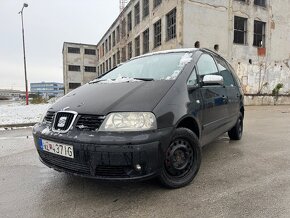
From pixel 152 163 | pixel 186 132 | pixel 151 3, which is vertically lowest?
pixel 152 163

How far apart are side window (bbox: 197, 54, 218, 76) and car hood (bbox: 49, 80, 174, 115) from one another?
2.51 feet

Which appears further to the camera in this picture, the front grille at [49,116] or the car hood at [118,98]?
the front grille at [49,116]

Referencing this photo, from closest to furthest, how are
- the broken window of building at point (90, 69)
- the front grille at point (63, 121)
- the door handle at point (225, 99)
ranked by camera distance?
the front grille at point (63, 121), the door handle at point (225, 99), the broken window of building at point (90, 69)

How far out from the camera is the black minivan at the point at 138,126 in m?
2.26

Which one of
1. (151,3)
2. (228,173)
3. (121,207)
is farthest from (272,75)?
(121,207)

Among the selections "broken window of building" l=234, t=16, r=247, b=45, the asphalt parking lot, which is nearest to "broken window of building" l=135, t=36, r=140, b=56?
"broken window of building" l=234, t=16, r=247, b=45

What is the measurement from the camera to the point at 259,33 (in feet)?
61.2

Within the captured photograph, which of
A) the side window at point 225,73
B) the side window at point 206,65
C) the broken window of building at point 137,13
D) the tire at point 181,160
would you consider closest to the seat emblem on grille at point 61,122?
the tire at point 181,160

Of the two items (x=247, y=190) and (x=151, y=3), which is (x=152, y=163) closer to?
(x=247, y=190)

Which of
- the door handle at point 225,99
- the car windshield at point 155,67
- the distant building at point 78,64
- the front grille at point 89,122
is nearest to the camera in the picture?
the front grille at point 89,122

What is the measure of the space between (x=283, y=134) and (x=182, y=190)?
162 inches

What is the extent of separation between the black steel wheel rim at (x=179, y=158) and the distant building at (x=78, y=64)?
4346cm

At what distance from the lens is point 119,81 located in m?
3.07

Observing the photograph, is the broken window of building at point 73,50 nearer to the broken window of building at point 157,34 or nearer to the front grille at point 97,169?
the broken window of building at point 157,34
